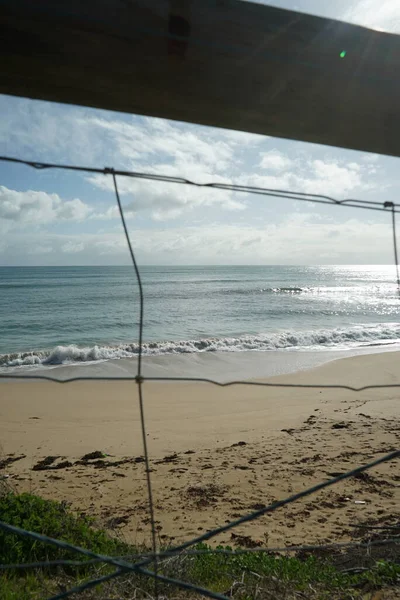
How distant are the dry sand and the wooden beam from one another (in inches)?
133

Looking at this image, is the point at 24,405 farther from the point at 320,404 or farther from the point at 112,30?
the point at 112,30

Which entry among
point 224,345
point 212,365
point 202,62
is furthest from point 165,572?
point 224,345

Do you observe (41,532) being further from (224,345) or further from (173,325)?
(173,325)

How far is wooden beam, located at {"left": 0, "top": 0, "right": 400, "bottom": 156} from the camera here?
108 centimetres

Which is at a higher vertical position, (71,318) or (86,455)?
(71,318)

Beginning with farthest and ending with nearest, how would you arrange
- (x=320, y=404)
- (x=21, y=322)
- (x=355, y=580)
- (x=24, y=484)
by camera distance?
(x=21, y=322) < (x=320, y=404) < (x=24, y=484) < (x=355, y=580)

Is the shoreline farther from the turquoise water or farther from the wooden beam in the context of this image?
the wooden beam

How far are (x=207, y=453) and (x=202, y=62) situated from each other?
5234mm

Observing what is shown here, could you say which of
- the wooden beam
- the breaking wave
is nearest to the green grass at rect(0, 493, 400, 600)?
the wooden beam

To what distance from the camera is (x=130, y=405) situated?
836 centimetres

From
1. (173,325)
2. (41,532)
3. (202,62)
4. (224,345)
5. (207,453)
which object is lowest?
(207,453)

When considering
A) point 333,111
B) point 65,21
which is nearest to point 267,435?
point 333,111

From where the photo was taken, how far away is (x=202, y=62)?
1.18m

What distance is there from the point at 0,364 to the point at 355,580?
12.6 m
